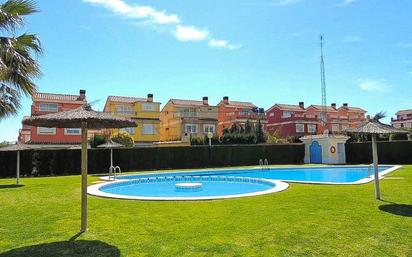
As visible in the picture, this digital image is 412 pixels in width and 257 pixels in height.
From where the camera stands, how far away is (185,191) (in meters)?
17.3

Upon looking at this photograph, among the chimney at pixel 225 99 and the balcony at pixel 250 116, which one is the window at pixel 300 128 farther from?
the chimney at pixel 225 99

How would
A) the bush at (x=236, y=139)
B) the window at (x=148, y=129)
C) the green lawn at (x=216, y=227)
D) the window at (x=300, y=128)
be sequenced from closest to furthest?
the green lawn at (x=216, y=227) < the bush at (x=236, y=139) < the window at (x=148, y=129) < the window at (x=300, y=128)

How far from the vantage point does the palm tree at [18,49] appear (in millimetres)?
8817

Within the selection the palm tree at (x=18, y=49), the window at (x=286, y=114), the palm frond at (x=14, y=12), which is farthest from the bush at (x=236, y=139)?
the palm frond at (x=14, y=12)

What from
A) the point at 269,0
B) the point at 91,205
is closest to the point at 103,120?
the point at 91,205

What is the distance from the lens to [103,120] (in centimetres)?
802

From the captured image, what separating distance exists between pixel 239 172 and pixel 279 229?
66.1 feet

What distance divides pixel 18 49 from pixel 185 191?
33.0 feet

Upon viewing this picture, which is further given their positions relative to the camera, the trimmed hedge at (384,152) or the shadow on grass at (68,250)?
the trimmed hedge at (384,152)

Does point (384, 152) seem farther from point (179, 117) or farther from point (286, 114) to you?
point (286, 114)

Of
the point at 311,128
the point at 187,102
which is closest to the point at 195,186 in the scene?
the point at 187,102

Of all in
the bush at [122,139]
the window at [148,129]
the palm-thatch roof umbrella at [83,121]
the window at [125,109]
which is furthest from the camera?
the window at [148,129]

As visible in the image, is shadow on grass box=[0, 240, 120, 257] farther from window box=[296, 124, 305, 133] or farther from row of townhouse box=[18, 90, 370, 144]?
window box=[296, 124, 305, 133]

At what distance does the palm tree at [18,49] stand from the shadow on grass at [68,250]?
3.75 metres
